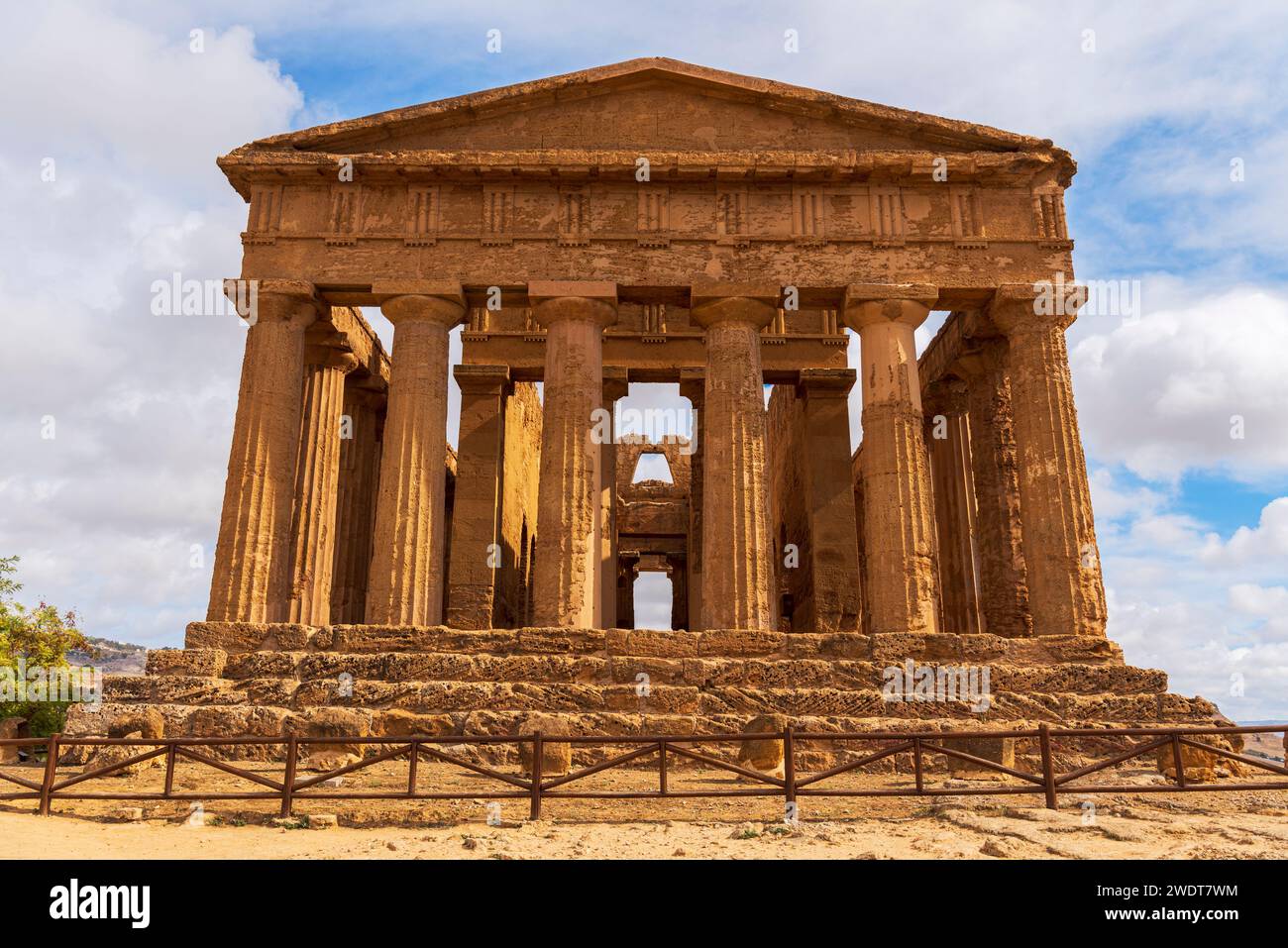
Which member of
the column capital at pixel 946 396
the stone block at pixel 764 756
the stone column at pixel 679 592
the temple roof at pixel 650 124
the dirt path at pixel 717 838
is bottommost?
the dirt path at pixel 717 838

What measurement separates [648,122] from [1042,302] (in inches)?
315

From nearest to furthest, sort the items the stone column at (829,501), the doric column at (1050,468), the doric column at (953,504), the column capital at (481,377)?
the doric column at (1050,468) → the stone column at (829,501) → the doric column at (953,504) → the column capital at (481,377)

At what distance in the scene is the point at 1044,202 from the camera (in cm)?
1736

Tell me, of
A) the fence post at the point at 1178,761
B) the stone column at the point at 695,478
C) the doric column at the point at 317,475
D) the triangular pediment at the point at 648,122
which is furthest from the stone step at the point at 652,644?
the triangular pediment at the point at 648,122

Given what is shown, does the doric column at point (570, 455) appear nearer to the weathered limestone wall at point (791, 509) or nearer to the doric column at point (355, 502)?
the weathered limestone wall at point (791, 509)

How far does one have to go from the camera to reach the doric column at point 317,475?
18328mm

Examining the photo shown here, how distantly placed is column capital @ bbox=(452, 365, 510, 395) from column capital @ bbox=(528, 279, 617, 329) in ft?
19.0

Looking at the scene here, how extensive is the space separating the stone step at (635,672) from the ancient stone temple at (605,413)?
0.13 feet

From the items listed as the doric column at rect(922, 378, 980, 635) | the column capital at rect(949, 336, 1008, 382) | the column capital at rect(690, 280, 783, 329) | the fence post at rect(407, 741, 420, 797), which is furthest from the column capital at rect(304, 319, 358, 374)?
the doric column at rect(922, 378, 980, 635)

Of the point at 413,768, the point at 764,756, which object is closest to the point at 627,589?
the point at 764,756

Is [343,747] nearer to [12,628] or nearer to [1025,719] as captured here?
[1025,719]

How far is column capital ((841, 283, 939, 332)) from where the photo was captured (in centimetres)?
1675

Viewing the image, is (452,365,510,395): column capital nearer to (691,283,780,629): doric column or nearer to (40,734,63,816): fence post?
(691,283,780,629): doric column

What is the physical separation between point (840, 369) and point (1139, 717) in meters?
11.2
